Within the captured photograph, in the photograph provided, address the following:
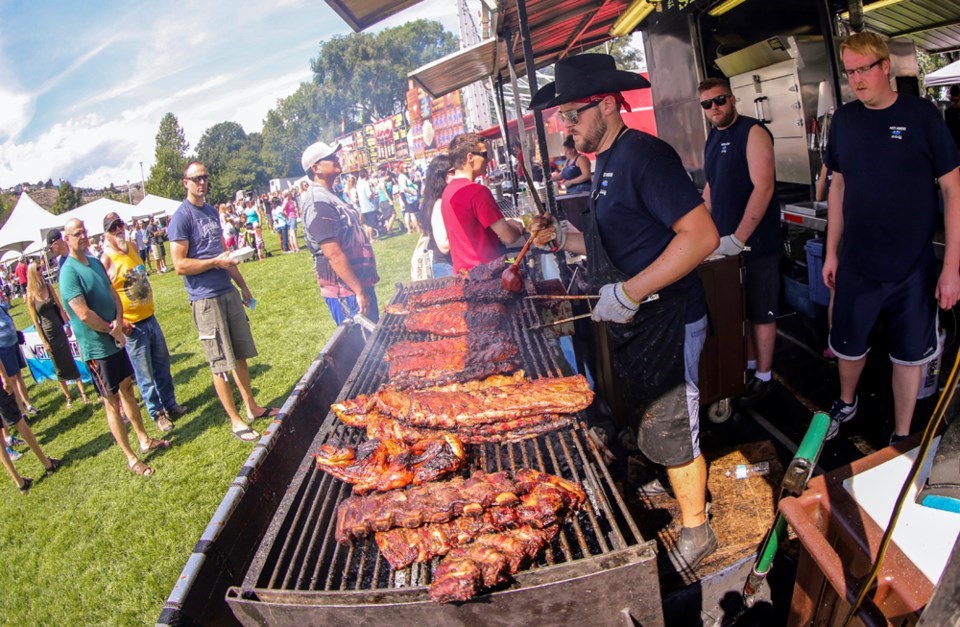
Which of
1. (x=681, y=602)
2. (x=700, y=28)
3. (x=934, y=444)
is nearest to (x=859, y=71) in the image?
(x=934, y=444)

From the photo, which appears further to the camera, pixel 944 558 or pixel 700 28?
pixel 700 28

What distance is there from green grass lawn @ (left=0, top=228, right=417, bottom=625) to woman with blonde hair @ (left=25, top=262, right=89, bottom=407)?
3.10 ft

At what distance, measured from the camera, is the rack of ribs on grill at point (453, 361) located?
401 cm

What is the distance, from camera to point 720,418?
4.79 m

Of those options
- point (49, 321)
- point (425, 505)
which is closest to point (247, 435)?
point (49, 321)

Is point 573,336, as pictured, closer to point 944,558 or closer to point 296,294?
point 944,558

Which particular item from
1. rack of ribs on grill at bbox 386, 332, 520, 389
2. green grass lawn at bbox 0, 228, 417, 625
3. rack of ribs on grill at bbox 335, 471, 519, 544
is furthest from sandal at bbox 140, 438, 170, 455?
rack of ribs on grill at bbox 335, 471, 519, 544

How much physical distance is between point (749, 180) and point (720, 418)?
6.51 feet

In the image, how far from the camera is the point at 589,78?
9.83 feet

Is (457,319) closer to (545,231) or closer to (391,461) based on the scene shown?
(545,231)

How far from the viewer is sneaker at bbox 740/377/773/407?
496cm

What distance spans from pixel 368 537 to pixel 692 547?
188 centimetres

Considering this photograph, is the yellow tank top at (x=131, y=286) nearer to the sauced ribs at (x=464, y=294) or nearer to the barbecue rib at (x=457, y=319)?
the sauced ribs at (x=464, y=294)

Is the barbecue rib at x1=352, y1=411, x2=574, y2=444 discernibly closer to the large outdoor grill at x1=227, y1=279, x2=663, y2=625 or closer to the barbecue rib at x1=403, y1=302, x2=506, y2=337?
the large outdoor grill at x1=227, y1=279, x2=663, y2=625
